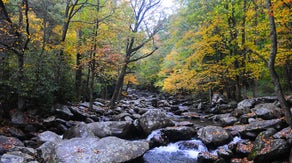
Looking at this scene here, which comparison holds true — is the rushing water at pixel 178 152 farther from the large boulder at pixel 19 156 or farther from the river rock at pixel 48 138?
the large boulder at pixel 19 156

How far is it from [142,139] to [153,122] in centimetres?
108

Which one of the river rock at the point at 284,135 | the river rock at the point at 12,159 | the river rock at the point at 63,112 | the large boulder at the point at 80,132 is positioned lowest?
the river rock at the point at 12,159

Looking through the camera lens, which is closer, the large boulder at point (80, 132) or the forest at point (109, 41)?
the large boulder at point (80, 132)

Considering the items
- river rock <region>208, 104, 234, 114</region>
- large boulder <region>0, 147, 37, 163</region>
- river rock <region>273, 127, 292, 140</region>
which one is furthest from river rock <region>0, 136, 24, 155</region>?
river rock <region>208, 104, 234, 114</region>

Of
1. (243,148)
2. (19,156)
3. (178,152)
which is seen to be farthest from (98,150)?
(243,148)

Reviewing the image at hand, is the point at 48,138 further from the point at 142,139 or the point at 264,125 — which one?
the point at 264,125

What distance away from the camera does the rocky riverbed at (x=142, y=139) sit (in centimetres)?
693

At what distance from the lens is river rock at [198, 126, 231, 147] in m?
9.18

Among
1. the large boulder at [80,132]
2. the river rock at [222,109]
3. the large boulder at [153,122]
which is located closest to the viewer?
the large boulder at [80,132]

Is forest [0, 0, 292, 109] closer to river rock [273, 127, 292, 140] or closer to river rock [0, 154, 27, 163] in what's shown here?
river rock [273, 127, 292, 140]

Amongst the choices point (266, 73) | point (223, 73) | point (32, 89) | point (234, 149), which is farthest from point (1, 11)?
point (266, 73)

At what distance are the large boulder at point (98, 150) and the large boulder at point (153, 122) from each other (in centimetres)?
302

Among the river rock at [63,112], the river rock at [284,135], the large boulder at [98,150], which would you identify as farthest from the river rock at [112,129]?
the river rock at [284,135]

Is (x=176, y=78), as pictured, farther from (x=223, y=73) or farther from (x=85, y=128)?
(x=85, y=128)
